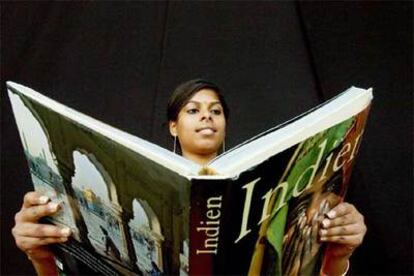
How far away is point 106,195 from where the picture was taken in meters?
0.69

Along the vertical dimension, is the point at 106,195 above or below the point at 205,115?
below

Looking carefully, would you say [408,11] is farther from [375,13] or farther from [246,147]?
[246,147]

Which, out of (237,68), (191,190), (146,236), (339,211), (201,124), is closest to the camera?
(191,190)

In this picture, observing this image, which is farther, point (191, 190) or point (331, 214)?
point (331, 214)

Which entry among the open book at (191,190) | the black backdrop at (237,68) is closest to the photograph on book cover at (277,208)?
the open book at (191,190)

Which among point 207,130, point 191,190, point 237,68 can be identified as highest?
point 237,68

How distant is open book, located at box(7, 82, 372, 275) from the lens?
58 cm

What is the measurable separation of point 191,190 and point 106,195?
0.15m

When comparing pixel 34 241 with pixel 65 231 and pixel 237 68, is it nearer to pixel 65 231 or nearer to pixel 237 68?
pixel 65 231

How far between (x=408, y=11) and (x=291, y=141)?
0.64m

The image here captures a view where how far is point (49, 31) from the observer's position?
3.92 feet

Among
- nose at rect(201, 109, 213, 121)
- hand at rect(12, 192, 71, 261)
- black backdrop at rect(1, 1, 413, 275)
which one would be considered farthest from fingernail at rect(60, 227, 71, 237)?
black backdrop at rect(1, 1, 413, 275)

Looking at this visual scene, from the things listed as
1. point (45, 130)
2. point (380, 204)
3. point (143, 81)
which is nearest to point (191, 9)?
point (143, 81)

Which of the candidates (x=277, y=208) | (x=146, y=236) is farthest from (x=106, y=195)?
(x=277, y=208)
